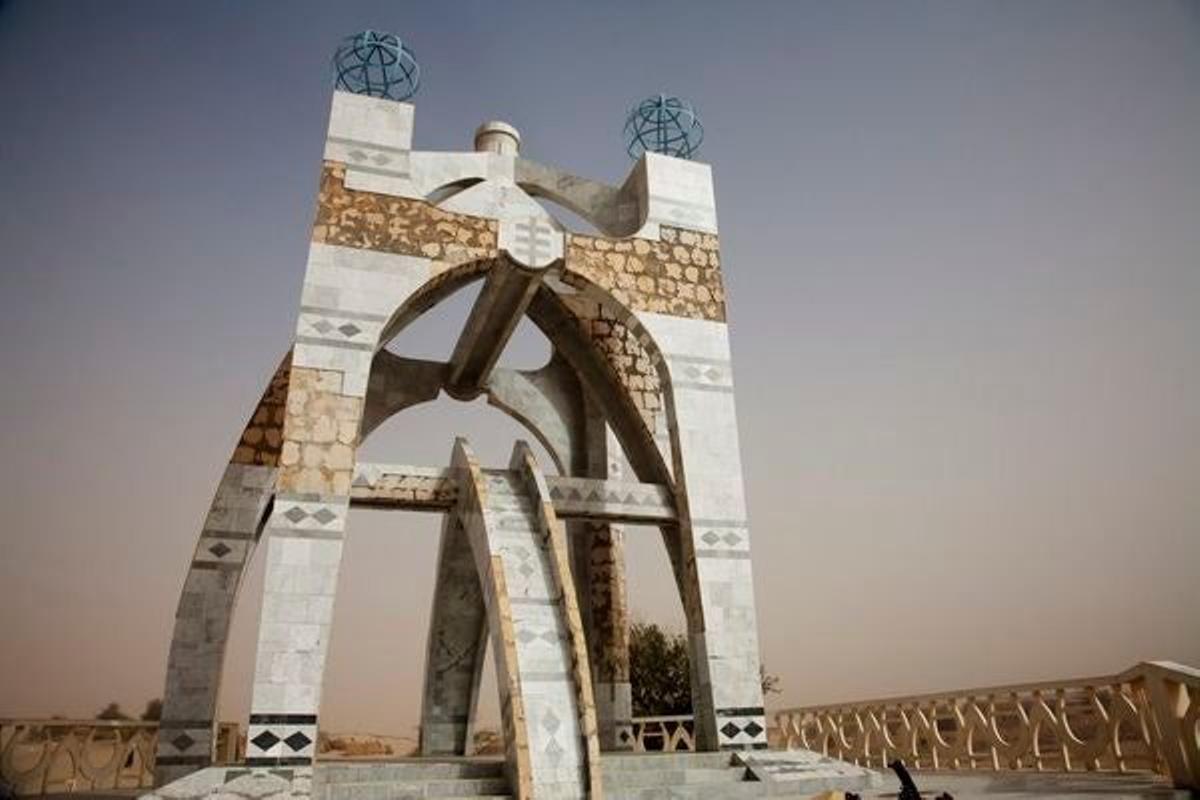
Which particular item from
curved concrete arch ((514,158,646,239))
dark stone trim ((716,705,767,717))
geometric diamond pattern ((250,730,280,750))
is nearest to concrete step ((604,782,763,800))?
dark stone trim ((716,705,767,717))

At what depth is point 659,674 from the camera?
71.9ft

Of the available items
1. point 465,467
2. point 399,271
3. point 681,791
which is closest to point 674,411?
point 465,467

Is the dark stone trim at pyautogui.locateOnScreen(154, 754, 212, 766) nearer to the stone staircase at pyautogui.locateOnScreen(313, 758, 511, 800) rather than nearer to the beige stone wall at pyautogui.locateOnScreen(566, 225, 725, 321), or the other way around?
the stone staircase at pyautogui.locateOnScreen(313, 758, 511, 800)

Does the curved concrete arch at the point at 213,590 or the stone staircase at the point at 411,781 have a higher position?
the curved concrete arch at the point at 213,590

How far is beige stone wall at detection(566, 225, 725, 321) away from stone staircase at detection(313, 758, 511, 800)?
6105mm

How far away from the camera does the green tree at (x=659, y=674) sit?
2106 cm

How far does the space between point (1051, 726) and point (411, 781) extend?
23.8 feet

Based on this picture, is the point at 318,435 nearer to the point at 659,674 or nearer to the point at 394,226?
the point at 394,226

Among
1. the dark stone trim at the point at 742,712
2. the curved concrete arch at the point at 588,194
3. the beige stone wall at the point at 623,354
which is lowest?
the dark stone trim at the point at 742,712

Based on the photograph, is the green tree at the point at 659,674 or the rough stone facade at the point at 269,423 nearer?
the rough stone facade at the point at 269,423

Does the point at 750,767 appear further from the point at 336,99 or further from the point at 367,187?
the point at 336,99

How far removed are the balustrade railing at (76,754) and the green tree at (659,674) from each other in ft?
37.0

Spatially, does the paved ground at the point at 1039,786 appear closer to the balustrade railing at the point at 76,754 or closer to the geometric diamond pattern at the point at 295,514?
the balustrade railing at the point at 76,754

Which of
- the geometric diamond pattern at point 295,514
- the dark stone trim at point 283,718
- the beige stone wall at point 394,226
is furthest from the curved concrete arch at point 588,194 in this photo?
the dark stone trim at point 283,718
